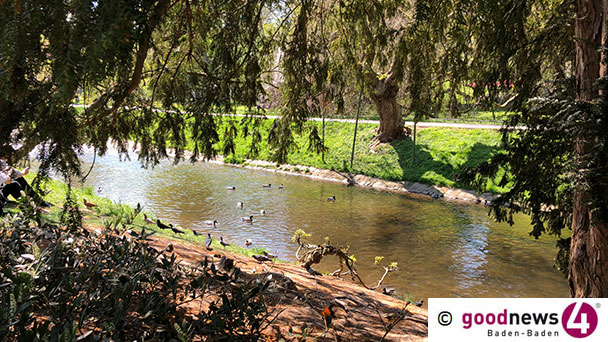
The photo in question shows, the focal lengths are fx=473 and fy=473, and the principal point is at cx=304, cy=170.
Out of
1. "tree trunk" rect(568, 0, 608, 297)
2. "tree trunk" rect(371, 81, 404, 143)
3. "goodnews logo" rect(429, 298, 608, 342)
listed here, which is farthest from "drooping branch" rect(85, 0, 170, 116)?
"tree trunk" rect(371, 81, 404, 143)

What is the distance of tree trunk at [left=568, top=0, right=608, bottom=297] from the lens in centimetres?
444

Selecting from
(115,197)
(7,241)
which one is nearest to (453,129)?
(115,197)

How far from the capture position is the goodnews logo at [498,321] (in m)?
3.25

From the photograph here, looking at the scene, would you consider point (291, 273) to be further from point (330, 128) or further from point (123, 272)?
point (330, 128)

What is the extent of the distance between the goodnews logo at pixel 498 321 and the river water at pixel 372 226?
528 cm

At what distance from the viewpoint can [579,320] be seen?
11.3ft

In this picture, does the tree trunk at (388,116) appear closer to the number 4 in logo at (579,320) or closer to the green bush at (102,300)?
the number 4 in logo at (579,320)

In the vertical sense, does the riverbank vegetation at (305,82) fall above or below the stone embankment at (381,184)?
above

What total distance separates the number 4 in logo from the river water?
5.09 metres

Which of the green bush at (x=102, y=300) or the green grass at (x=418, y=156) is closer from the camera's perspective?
the green bush at (x=102, y=300)

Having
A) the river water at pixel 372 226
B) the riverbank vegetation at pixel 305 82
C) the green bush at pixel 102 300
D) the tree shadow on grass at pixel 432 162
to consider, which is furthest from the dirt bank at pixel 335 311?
the tree shadow on grass at pixel 432 162

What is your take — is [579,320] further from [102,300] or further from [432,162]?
[432,162]

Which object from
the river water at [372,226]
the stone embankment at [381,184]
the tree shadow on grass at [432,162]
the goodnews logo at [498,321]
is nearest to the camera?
the goodnews logo at [498,321]

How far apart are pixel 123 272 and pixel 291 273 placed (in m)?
3.63
